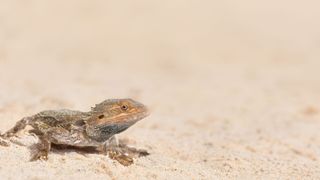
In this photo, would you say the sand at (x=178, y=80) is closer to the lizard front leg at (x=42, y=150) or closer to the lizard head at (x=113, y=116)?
the lizard front leg at (x=42, y=150)

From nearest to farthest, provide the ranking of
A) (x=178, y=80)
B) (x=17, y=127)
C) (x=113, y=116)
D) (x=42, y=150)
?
(x=42, y=150) → (x=113, y=116) → (x=17, y=127) → (x=178, y=80)

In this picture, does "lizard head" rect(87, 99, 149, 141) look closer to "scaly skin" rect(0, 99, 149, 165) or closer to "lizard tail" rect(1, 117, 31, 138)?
"scaly skin" rect(0, 99, 149, 165)

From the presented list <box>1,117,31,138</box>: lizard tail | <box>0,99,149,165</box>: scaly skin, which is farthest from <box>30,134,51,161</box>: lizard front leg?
<box>1,117,31,138</box>: lizard tail

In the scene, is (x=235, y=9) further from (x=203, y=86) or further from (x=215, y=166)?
(x=215, y=166)

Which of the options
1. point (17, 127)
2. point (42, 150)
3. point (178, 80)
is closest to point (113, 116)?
point (42, 150)

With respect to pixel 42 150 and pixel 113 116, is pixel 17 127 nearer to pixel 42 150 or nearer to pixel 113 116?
pixel 42 150

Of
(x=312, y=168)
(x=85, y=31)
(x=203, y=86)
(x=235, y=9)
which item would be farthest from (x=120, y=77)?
(x=235, y=9)
